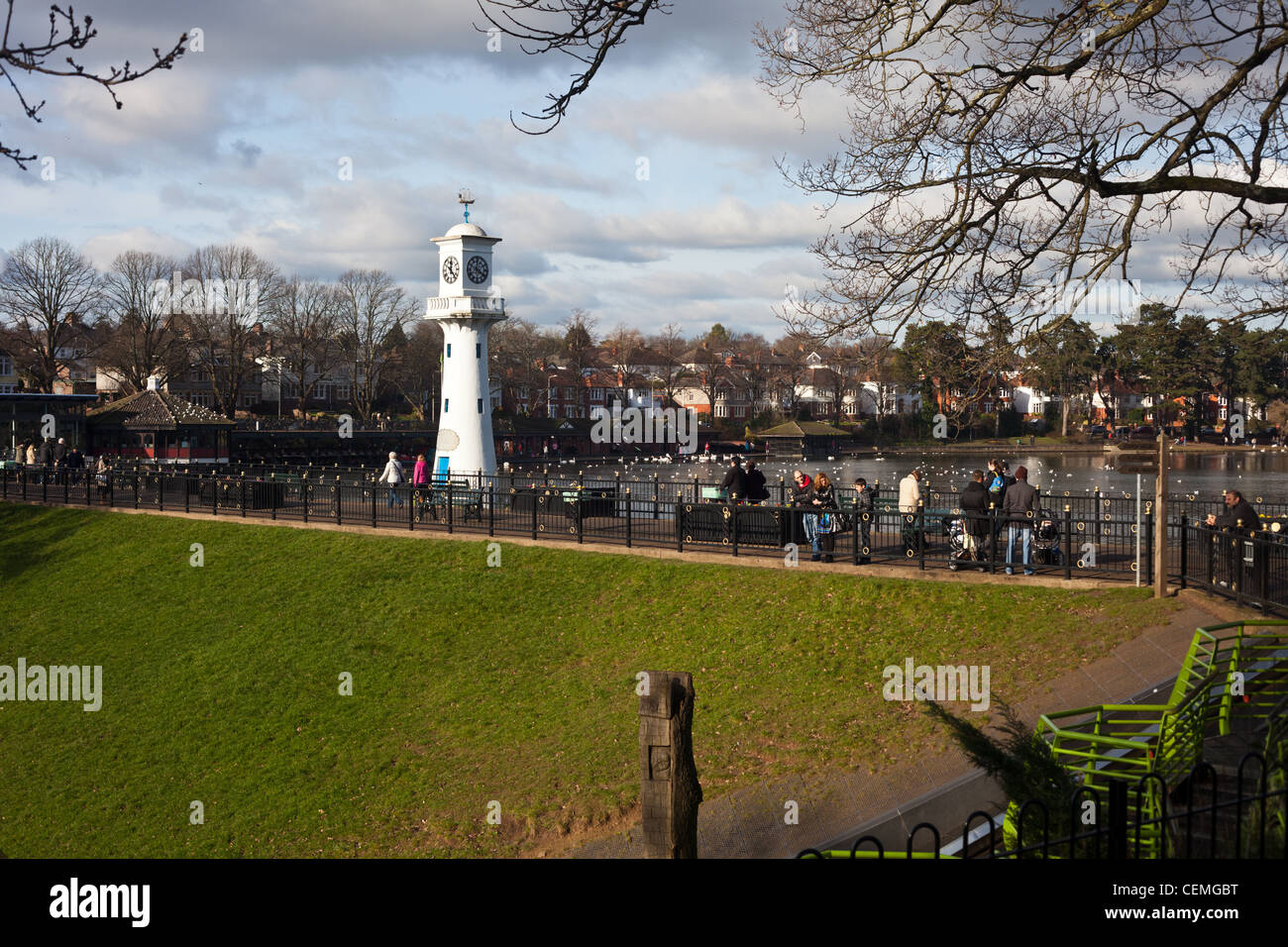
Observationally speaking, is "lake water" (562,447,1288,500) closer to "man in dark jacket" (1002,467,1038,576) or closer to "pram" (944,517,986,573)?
"pram" (944,517,986,573)

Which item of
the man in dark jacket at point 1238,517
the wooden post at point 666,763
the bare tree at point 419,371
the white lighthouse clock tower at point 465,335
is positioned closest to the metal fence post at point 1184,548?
the man in dark jacket at point 1238,517

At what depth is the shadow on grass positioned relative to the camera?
88.0 ft

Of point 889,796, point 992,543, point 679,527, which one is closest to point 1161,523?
point 992,543

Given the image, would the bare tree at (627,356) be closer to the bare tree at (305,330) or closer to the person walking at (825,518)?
the bare tree at (305,330)

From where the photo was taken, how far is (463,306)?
36.6 m

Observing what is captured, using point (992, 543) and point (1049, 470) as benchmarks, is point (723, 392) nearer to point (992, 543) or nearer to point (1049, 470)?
point (1049, 470)

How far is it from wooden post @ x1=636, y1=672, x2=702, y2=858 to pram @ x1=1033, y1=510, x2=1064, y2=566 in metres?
12.5

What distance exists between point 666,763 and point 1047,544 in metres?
13.4

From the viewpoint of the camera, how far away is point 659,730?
593 centimetres

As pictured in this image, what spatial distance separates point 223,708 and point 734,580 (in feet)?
28.8

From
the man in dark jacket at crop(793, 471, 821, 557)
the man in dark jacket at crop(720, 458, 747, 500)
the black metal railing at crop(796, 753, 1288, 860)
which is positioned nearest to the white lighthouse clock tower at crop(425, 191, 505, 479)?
the man in dark jacket at crop(720, 458, 747, 500)
